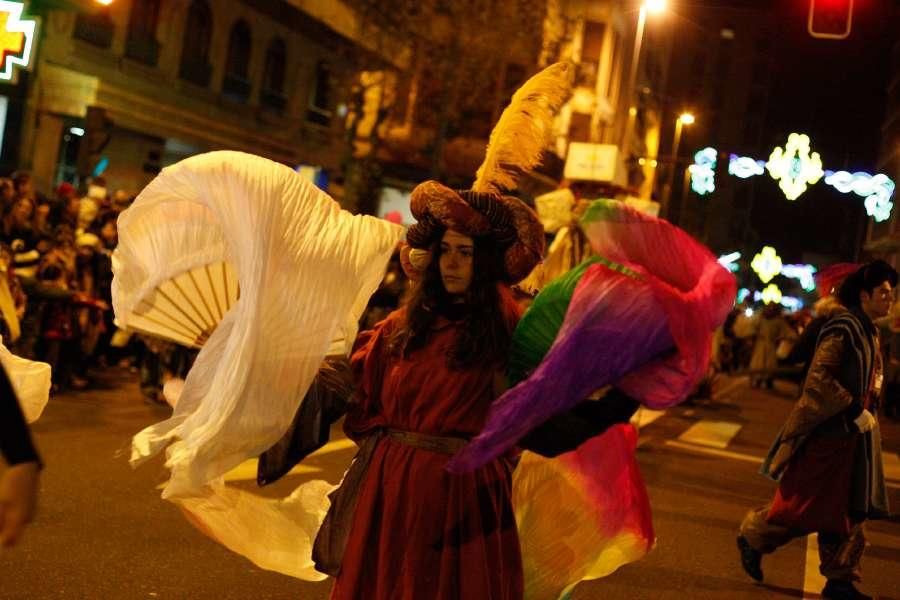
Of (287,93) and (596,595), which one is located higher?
(287,93)

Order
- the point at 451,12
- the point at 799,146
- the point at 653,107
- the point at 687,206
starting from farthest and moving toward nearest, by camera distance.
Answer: the point at 687,206 < the point at 653,107 < the point at 451,12 < the point at 799,146

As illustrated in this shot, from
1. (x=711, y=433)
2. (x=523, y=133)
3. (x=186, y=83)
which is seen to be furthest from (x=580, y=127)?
(x=523, y=133)

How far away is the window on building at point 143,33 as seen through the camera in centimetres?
2581

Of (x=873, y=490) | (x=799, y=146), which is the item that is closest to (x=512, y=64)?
(x=799, y=146)

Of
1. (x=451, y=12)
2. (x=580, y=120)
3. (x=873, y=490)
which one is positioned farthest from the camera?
(x=580, y=120)

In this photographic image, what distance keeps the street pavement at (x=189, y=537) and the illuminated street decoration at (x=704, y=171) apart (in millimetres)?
17788

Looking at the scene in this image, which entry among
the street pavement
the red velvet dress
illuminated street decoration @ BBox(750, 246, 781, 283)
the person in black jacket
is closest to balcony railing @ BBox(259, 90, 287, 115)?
the street pavement

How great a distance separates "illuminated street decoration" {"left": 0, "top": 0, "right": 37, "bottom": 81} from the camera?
1517 centimetres

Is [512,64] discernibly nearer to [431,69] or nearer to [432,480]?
[431,69]

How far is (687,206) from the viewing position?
95000mm

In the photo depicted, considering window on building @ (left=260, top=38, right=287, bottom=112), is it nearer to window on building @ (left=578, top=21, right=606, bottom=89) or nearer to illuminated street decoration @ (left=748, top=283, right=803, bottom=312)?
window on building @ (left=578, top=21, right=606, bottom=89)

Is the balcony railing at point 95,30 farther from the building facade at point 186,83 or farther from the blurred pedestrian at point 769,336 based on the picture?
the blurred pedestrian at point 769,336

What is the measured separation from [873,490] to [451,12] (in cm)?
2130

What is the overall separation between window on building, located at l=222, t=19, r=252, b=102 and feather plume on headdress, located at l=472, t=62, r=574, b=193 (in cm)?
2552
